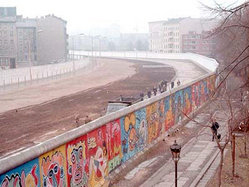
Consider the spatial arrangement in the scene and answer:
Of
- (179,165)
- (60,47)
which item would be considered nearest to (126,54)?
(60,47)

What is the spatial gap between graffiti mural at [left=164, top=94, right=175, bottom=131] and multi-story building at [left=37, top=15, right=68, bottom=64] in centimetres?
8074

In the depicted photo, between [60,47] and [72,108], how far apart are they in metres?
80.3

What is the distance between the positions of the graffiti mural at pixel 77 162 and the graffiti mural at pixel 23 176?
2.09 metres

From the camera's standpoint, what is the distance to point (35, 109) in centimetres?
4203

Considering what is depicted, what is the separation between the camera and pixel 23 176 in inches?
506

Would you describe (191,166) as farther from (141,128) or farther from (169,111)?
(169,111)

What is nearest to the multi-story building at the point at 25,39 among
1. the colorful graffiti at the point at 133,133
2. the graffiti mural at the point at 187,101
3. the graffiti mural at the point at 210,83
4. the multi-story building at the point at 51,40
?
the multi-story building at the point at 51,40

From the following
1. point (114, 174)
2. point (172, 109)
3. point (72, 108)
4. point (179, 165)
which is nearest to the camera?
point (114, 174)

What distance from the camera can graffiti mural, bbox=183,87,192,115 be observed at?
3397 cm

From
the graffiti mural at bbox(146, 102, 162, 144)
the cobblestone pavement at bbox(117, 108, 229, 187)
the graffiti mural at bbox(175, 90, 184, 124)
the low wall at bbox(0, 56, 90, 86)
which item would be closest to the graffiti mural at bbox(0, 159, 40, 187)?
the cobblestone pavement at bbox(117, 108, 229, 187)

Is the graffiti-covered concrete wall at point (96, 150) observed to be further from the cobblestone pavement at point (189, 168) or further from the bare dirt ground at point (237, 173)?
the bare dirt ground at point (237, 173)

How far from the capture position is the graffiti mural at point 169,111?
28312mm

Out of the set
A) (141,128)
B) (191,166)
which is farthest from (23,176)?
(141,128)

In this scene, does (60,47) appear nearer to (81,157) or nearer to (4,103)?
(4,103)
